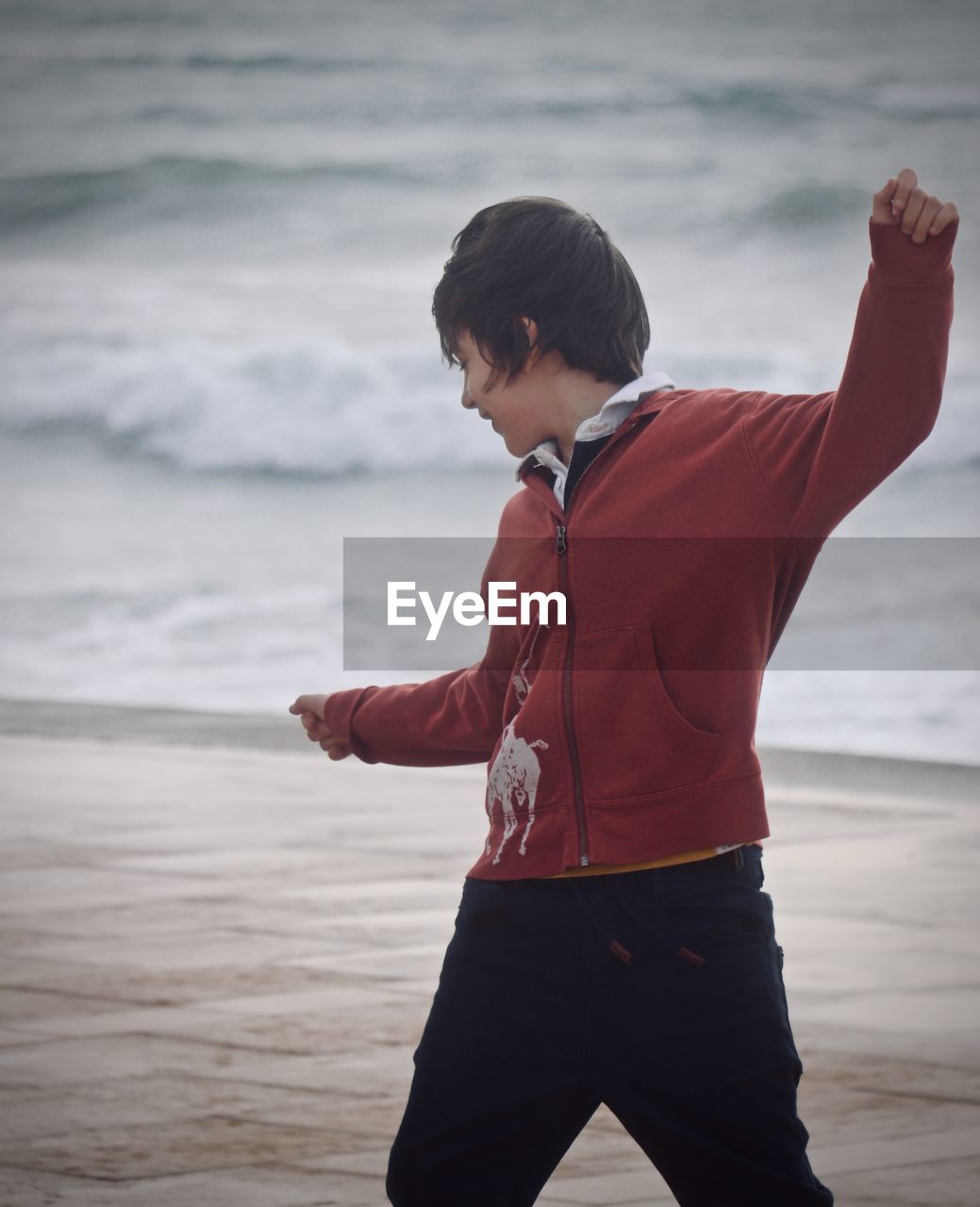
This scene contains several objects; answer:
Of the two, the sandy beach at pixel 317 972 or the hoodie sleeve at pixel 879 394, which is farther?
the sandy beach at pixel 317 972

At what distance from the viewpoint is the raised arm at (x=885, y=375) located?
1582mm

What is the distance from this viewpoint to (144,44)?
22.8 m

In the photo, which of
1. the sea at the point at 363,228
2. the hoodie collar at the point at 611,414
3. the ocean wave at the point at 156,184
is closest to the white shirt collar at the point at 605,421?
the hoodie collar at the point at 611,414

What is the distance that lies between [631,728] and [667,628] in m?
0.10

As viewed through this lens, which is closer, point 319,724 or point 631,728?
point 631,728

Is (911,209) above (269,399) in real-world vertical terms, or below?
below

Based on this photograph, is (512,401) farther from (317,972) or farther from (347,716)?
(317,972)

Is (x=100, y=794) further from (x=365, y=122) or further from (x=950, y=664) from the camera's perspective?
(x=365, y=122)

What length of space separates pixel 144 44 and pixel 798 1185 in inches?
894

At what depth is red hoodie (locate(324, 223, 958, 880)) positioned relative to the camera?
5.78 feet

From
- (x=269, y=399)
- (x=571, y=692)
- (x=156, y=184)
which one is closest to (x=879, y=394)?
(x=571, y=692)

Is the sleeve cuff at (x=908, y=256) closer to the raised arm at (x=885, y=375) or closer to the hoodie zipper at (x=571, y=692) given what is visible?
the raised arm at (x=885, y=375)

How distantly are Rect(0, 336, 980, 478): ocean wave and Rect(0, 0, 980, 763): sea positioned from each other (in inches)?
1.4

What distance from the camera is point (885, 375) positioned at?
164cm
